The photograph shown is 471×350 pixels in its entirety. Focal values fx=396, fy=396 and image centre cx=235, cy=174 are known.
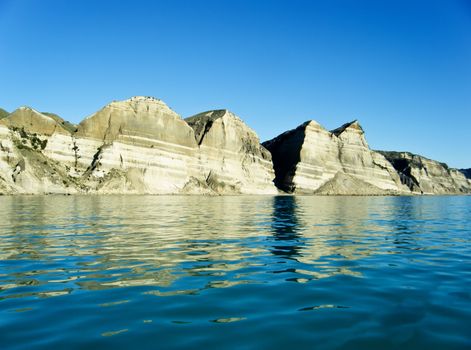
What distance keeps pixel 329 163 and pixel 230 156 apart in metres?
45.7

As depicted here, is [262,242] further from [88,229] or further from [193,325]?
[193,325]

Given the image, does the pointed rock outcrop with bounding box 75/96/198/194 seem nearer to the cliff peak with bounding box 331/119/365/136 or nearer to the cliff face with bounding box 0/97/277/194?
the cliff face with bounding box 0/97/277/194

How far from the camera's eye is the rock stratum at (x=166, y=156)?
88938 mm

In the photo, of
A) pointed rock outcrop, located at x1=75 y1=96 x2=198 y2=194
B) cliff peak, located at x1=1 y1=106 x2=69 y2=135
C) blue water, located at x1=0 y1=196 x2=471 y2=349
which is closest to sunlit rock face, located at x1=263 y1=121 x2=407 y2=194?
pointed rock outcrop, located at x1=75 y1=96 x2=198 y2=194

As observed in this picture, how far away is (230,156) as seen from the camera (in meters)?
130

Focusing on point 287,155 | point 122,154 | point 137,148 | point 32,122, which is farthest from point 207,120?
point 32,122

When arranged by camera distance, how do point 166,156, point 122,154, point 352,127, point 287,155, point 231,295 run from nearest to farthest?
1. point 231,295
2. point 122,154
3. point 166,156
4. point 287,155
5. point 352,127

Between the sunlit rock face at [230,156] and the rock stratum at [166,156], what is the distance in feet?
1.18

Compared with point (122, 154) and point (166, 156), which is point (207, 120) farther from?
point (122, 154)

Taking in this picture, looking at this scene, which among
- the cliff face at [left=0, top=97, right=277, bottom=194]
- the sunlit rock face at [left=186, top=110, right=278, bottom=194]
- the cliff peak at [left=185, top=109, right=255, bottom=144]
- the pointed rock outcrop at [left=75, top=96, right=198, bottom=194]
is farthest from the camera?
the cliff peak at [left=185, top=109, right=255, bottom=144]

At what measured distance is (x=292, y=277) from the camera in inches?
446

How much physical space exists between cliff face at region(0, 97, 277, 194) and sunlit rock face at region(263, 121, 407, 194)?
22.4m

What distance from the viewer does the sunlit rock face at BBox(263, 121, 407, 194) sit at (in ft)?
483

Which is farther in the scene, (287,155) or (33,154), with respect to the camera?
(287,155)
